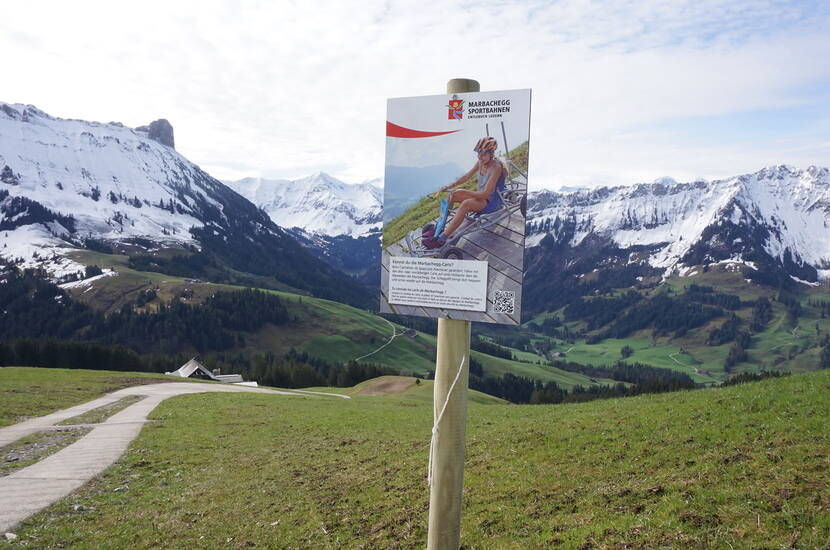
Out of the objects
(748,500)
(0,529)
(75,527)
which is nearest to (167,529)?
(75,527)

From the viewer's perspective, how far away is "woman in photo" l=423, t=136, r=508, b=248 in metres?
9.68

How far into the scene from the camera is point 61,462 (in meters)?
24.2

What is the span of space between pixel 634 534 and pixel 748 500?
9.27ft

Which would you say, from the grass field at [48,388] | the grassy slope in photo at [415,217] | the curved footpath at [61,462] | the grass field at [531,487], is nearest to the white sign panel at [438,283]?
the grassy slope in photo at [415,217]

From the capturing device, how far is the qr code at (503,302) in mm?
9742

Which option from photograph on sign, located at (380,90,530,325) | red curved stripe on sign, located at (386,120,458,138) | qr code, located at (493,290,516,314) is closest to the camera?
photograph on sign, located at (380,90,530,325)

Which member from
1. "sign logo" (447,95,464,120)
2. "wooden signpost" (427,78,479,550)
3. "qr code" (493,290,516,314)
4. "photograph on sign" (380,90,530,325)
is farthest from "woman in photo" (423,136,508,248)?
"qr code" (493,290,516,314)

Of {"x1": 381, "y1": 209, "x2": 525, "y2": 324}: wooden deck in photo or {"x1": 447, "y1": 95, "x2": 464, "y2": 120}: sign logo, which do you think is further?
{"x1": 447, "y1": 95, "x2": 464, "y2": 120}: sign logo

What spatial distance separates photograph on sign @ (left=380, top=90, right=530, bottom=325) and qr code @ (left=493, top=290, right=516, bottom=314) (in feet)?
0.06

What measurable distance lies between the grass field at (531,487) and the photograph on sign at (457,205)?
6289 mm

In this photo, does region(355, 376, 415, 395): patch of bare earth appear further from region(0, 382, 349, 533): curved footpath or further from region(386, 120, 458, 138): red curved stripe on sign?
region(386, 120, 458, 138): red curved stripe on sign

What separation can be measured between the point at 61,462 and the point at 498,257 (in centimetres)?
2544

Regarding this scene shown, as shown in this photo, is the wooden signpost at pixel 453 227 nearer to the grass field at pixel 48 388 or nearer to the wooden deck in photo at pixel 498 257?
the wooden deck in photo at pixel 498 257

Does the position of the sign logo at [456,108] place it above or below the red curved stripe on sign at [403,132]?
above
